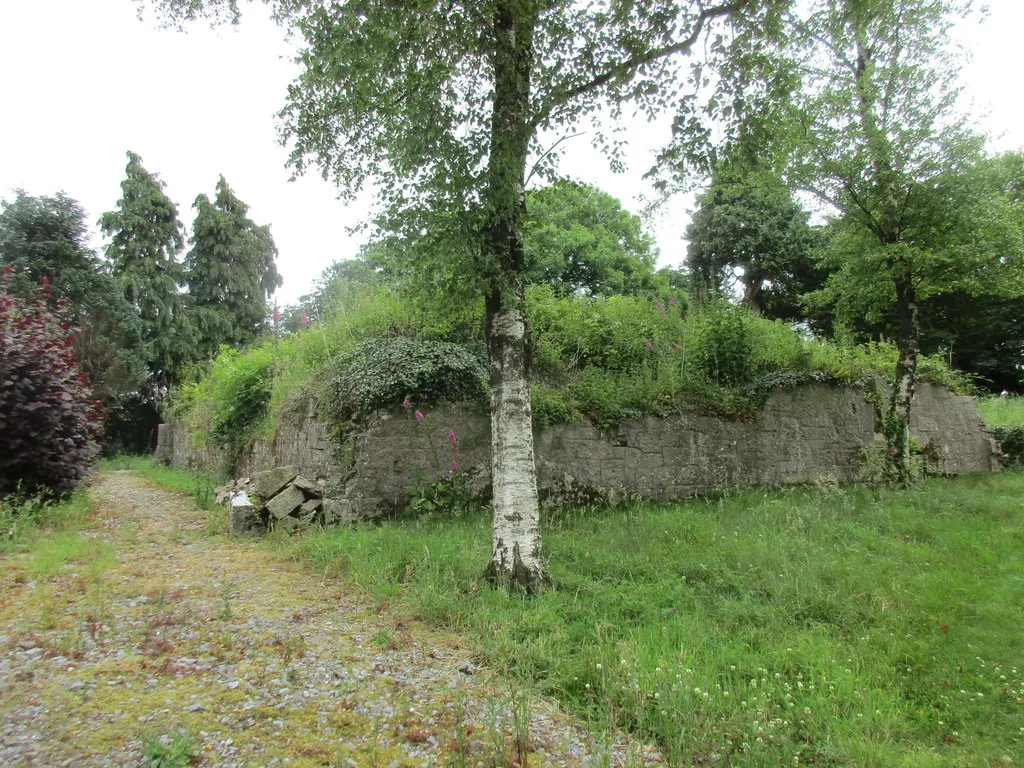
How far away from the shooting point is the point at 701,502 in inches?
339

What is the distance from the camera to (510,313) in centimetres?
522

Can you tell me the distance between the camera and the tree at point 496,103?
486cm

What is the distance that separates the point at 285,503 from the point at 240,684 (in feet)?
14.7

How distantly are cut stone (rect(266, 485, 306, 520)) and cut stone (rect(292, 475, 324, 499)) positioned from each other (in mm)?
68

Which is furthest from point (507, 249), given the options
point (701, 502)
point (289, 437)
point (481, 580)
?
point (289, 437)

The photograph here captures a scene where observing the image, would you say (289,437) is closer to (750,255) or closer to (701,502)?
(701,502)

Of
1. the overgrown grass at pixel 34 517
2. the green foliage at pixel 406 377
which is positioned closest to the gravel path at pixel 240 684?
the overgrown grass at pixel 34 517

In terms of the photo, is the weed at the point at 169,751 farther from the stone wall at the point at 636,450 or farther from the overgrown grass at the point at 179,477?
the overgrown grass at the point at 179,477

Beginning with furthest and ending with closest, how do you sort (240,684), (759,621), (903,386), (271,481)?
1. (903,386)
2. (271,481)
3. (759,621)
4. (240,684)

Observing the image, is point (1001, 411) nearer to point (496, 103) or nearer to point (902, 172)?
point (902, 172)

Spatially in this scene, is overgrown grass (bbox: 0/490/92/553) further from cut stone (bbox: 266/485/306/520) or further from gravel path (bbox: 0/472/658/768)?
cut stone (bbox: 266/485/306/520)

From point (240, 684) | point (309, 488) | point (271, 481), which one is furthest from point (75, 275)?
point (240, 684)

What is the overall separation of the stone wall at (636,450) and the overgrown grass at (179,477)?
3.10 feet

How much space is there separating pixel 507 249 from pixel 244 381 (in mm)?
8289
